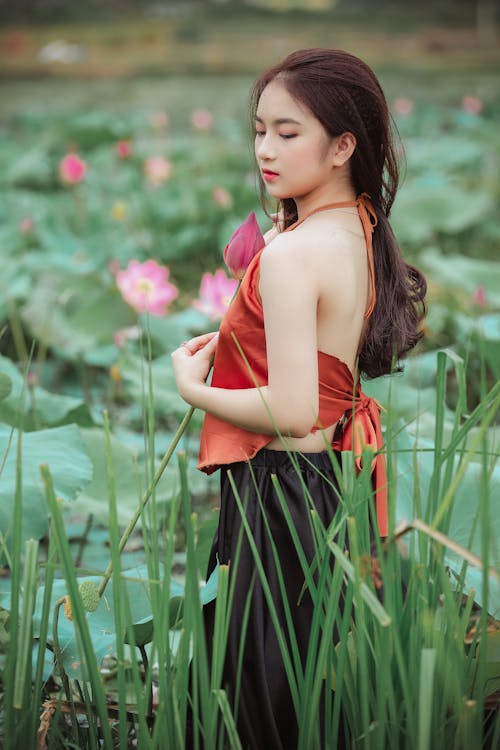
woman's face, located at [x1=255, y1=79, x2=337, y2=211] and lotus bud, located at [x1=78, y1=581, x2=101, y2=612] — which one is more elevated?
woman's face, located at [x1=255, y1=79, x2=337, y2=211]

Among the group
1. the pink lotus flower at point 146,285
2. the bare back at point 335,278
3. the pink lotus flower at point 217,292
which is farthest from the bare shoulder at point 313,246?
the pink lotus flower at point 146,285

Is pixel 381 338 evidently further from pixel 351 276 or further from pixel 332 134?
pixel 332 134

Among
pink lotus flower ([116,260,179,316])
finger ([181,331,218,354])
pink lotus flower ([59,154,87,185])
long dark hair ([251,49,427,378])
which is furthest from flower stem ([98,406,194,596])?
pink lotus flower ([59,154,87,185])

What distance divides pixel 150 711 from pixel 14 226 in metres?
2.80

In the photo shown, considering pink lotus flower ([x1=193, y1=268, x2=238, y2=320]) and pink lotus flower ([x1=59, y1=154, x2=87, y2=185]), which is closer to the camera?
pink lotus flower ([x1=193, y1=268, x2=238, y2=320])

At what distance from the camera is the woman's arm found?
919 millimetres

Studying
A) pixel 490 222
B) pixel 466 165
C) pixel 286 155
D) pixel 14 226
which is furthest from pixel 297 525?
pixel 466 165

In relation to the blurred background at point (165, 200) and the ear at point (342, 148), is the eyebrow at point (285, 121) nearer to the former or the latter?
the ear at point (342, 148)

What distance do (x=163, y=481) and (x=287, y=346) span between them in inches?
25.8

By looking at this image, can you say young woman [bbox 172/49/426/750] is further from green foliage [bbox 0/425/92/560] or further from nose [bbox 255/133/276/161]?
green foliage [bbox 0/425/92/560]

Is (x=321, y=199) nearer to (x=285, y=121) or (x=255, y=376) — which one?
(x=285, y=121)

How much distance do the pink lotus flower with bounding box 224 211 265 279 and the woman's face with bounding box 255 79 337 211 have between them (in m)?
0.05

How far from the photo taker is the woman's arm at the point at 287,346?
92 centimetres

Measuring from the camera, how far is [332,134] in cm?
97
